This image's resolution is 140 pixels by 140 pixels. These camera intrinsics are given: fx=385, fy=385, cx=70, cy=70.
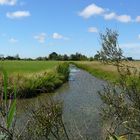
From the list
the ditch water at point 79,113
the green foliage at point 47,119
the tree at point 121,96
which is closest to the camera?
the green foliage at point 47,119

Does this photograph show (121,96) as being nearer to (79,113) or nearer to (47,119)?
(47,119)

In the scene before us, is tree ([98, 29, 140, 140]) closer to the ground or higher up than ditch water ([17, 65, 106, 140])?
higher up

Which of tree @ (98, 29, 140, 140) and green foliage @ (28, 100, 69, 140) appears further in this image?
tree @ (98, 29, 140, 140)

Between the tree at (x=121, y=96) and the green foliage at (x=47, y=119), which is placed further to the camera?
the tree at (x=121, y=96)

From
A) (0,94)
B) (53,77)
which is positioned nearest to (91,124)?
(0,94)

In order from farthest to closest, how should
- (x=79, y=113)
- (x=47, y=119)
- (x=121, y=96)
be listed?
(x=79, y=113), (x=121, y=96), (x=47, y=119)

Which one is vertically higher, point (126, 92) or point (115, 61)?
point (115, 61)

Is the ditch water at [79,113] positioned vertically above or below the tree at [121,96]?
below

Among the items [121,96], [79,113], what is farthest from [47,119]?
[79,113]

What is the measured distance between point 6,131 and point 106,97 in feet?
9.67

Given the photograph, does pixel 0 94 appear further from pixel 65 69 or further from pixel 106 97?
pixel 65 69

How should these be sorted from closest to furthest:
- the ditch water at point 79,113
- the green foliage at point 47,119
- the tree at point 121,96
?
1. the green foliage at point 47,119
2. the tree at point 121,96
3. the ditch water at point 79,113

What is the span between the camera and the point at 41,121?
457cm

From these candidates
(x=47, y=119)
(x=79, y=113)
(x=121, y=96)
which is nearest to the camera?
(x=47, y=119)
